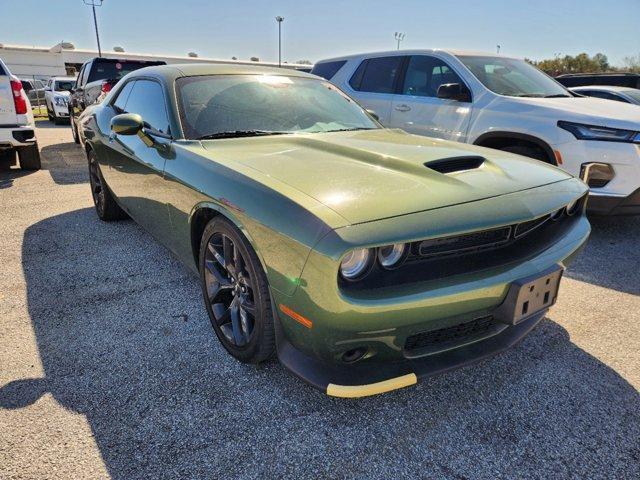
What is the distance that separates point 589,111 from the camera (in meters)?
4.20

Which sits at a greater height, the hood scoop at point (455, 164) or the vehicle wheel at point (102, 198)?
the hood scoop at point (455, 164)

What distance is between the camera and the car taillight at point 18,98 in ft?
20.5

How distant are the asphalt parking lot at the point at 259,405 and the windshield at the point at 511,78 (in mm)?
2756

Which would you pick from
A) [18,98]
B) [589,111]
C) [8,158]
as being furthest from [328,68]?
[8,158]

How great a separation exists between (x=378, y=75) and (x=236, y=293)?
465cm

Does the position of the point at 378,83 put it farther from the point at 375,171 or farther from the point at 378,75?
the point at 375,171

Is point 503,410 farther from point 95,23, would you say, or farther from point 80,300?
point 95,23

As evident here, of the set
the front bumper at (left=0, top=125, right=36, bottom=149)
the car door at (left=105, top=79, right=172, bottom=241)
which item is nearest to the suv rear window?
the front bumper at (left=0, top=125, right=36, bottom=149)

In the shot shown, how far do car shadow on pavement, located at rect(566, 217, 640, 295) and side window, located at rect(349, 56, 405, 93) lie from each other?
116 inches

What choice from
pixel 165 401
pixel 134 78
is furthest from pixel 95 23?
pixel 165 401

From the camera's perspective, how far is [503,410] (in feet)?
6.66

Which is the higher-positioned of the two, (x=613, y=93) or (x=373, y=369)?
(x=613, y=93)

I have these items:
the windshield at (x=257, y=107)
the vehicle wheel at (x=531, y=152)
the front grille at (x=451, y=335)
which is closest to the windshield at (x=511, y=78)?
the vehicle wheel at (x=531, y=152)

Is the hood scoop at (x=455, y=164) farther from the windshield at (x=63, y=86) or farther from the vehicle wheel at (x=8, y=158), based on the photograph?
the windshield at (x=63, y=86)
